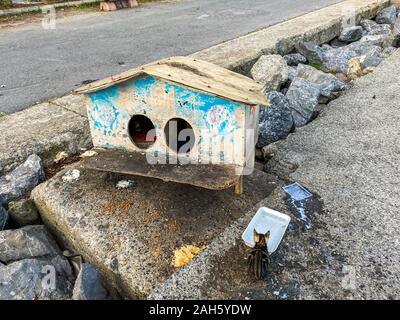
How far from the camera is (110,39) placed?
6.93 metres

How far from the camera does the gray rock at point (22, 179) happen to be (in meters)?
2.90

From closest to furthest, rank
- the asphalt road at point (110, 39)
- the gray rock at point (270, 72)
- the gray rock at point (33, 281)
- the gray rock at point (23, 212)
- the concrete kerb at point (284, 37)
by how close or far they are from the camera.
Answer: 1. the gray rock at point (33, 281)
2. the gray rock at point (23, 212)
3. the gray rock at point (270, 72)
4. the asphalt road at point (110, 39)
5. the concrete kerb at point (284, 37)

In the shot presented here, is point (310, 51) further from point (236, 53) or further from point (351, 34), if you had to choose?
point (351, 34)

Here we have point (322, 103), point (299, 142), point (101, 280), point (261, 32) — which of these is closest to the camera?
point (101, 280)

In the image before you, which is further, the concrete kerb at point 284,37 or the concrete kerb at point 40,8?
the concrete kerb at point 40,8

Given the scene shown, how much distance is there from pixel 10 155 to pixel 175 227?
1.60 metres

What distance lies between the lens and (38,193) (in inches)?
113

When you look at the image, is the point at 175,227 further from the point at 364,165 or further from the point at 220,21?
the point at 220,21

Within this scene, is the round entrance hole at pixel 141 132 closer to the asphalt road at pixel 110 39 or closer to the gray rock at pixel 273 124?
the gray rock at pixel 273 124

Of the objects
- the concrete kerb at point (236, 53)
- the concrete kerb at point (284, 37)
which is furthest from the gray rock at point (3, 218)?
the concrete kerb at point (284, 37)

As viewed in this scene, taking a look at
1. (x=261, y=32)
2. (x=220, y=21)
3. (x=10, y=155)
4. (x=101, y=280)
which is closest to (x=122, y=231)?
(x=101, y=280)

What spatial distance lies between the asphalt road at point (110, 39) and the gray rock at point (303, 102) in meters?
2.38

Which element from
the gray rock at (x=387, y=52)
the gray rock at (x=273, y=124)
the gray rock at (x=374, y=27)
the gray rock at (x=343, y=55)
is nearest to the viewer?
the gray rock at (x=273, y=124)
